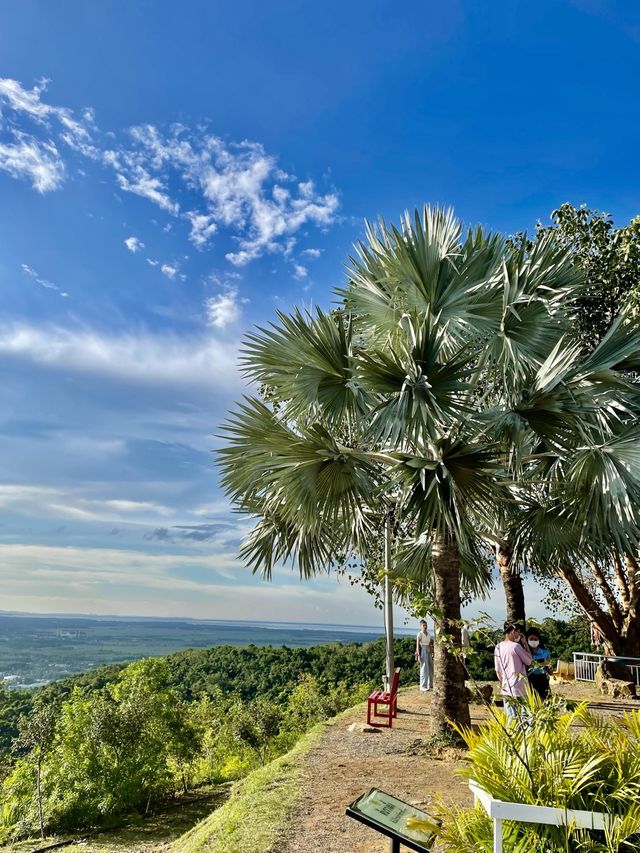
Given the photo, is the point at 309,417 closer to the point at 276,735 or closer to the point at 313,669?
the point at 276,735

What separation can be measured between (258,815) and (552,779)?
420 cm

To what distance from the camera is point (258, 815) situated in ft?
21.0

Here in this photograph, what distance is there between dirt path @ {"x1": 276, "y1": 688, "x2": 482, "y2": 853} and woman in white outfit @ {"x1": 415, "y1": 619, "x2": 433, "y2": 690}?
317cm

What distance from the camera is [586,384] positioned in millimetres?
8492

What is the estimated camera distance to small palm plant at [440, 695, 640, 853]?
3.30 metres

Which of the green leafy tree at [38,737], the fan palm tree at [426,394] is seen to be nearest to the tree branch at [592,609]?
the fan palm tree at [426,394]

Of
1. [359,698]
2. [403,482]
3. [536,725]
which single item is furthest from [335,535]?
[359,698]

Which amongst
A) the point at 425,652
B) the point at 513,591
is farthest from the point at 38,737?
the point at 513,591

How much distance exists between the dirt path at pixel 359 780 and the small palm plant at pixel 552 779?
206cm

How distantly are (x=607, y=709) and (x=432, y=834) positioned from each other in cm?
1014

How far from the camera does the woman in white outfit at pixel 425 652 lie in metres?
14.6

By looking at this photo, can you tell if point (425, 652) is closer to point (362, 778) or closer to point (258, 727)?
point (258, 727)

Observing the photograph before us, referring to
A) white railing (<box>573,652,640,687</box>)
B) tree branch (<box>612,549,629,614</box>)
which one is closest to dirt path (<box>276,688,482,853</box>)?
tree branch (<box>612,549,629,614</box>)

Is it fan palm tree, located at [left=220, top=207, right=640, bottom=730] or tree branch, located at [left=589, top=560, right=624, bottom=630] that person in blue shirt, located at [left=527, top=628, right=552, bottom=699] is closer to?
fan palm tree, located at [left=220, top=207, right=640, bottom=730]
